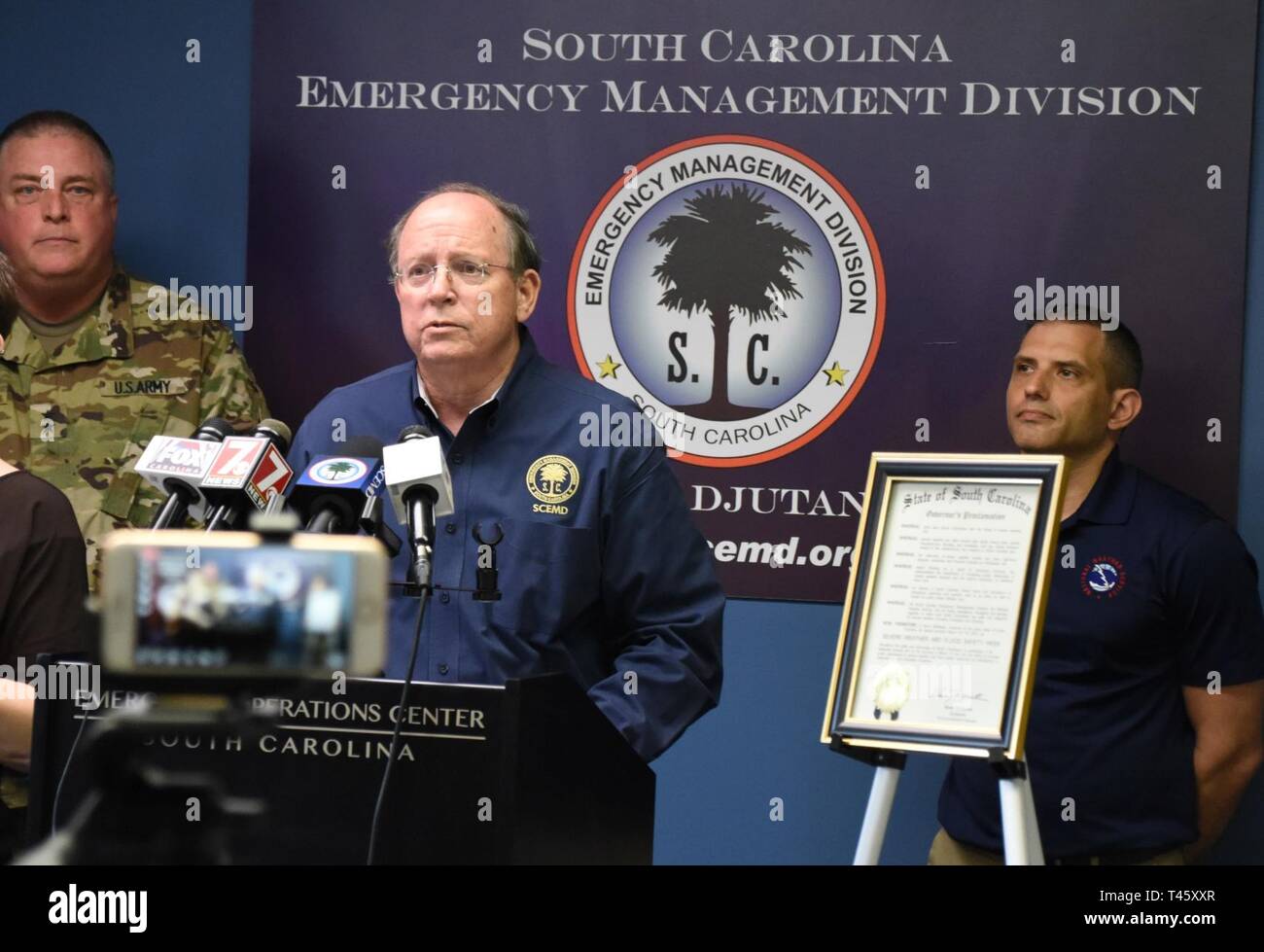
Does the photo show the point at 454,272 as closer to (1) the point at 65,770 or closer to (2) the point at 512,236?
(2) the point at 512,236

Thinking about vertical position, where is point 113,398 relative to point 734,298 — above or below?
below

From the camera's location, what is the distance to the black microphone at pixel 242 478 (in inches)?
70.9

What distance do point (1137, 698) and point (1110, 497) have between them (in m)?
0.43

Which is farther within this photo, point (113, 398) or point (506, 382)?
point (113, 398)

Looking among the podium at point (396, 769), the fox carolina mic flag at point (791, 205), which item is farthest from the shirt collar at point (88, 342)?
the podium at point (396, 769)

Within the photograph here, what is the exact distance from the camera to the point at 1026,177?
12.0 feet

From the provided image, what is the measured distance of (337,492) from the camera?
1.76 m

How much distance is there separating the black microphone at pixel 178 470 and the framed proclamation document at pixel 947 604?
1.19m

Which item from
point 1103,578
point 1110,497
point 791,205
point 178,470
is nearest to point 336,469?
point 178,470

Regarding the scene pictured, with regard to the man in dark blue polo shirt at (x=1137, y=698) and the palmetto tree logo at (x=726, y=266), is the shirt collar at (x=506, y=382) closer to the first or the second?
the palmetto tree logo at (x=726, y=266)

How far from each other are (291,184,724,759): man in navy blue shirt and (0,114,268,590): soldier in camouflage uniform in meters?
0.96

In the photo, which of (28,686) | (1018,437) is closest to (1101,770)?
(1018,437)

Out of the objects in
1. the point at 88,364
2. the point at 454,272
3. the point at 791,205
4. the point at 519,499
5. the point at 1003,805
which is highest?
the point at 791,205
